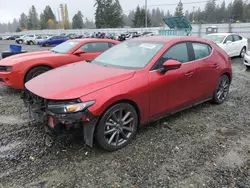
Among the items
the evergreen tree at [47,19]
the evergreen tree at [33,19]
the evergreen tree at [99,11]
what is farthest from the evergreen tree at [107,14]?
the evergreen tree at [33,19]

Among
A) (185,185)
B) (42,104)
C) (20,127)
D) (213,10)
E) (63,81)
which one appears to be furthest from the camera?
(213,10)

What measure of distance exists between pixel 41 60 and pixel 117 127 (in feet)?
12.5

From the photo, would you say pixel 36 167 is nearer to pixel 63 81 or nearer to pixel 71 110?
pixel 71 110

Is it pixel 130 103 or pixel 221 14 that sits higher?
pixel 221 14

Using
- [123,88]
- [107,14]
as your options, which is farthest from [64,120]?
[107,14]

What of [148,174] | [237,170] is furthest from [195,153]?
[148,174]

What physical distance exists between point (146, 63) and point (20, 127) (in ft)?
8.02

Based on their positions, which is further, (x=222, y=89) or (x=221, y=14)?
(x=221, y=14)

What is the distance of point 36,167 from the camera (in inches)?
114

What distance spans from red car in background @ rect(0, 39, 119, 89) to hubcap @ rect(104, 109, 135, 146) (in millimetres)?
3001

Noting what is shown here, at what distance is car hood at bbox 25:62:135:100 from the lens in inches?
115

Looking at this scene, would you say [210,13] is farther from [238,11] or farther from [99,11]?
[99,11]

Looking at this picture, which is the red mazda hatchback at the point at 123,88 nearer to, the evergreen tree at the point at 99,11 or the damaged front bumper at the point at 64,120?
the damaged front bumper at the point at 64,120

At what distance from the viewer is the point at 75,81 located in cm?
322
